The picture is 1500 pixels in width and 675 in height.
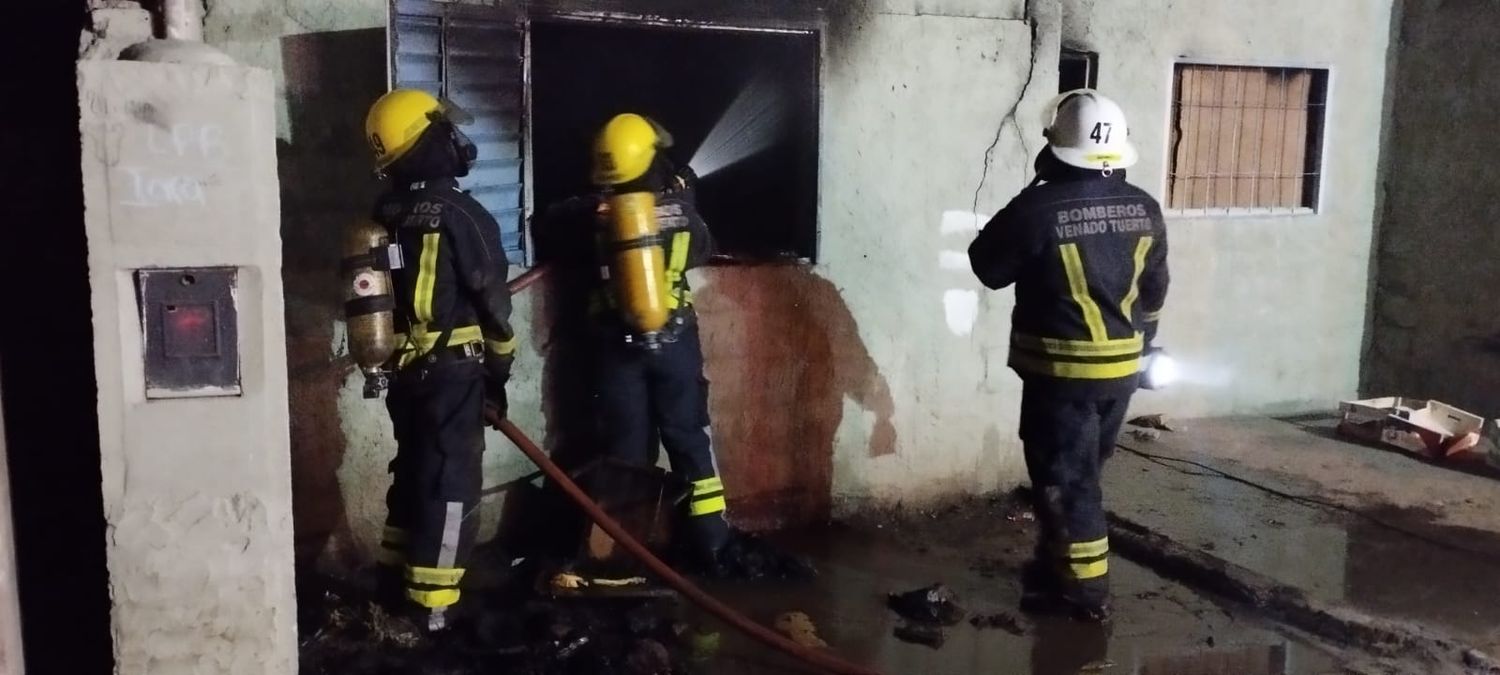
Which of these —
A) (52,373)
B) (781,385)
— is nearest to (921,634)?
(781,385)

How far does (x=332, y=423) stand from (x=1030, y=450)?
9.12 ft

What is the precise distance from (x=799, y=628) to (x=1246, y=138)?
15.5 feet

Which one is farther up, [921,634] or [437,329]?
[437,329]

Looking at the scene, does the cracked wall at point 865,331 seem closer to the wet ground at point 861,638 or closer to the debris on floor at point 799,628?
the wet ground at point 861,638

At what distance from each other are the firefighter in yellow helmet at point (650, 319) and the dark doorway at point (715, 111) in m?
0.57

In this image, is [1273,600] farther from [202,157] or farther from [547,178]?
[202,157]

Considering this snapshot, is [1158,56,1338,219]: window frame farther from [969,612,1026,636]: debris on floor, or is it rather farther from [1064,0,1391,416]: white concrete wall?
[969,612,1026,636]: debris on floor

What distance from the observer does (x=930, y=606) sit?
4.42 metres

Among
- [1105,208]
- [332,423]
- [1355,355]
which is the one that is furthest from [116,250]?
[1355,355]

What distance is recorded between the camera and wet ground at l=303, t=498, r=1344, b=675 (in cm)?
396

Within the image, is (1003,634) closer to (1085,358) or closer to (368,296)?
(1085,358)

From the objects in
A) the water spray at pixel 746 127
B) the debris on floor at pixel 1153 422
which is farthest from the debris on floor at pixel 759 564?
the debris on floor at pixel 1153 422

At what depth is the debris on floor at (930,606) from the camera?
173 inches

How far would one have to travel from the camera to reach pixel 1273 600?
4531 millimetres
